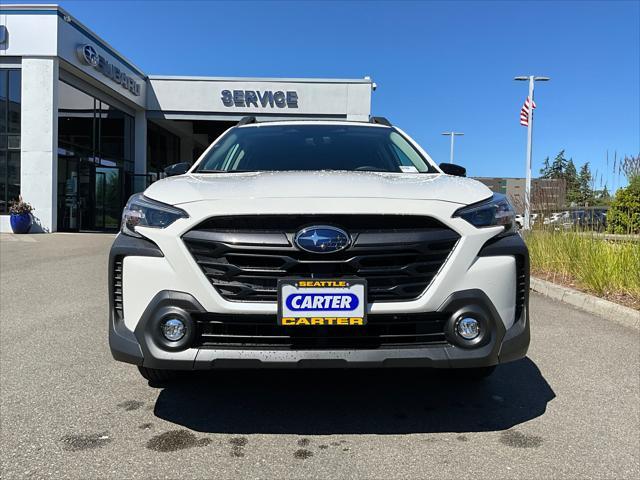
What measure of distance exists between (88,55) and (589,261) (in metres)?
16.1

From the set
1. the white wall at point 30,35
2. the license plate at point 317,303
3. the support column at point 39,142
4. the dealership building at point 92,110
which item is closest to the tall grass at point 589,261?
the license plate at point 317,303

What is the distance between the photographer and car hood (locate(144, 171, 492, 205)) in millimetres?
2451

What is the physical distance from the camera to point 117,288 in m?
2.49

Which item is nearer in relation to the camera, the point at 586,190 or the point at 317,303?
the point at 317,303

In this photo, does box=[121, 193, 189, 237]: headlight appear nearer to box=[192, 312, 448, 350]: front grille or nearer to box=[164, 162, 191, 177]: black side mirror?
box=[192, 312, 448, 350]: front grille

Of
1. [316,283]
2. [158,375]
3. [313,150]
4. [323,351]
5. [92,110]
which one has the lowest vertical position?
[158,375]

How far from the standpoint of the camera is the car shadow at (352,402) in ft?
8.84

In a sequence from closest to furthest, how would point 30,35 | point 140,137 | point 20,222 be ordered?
point 20,222
point 30,35
point 140,137

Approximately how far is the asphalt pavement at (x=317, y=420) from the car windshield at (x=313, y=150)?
1.40 m

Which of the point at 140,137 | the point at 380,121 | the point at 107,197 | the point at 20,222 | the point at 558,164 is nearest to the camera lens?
the point at 380,121

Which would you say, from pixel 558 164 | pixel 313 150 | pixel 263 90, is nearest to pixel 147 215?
pixel 313 150

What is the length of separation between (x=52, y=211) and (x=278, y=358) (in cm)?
1556

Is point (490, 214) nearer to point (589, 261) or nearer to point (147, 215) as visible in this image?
point (147, 215)

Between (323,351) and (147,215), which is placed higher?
(147,215)
